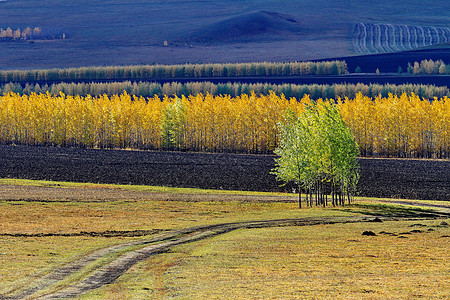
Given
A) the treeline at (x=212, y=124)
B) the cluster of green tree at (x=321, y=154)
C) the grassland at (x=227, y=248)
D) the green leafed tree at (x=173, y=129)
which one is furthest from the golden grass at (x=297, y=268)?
the green leafed tree at (x=173, y=129)

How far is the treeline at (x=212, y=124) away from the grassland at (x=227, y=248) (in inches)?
3346

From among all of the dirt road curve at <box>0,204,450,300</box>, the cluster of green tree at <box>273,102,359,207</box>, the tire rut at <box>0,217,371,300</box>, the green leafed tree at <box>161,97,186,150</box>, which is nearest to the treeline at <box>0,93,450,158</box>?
the green leafed tree at <box>161,97,186,150</box>

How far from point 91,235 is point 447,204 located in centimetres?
4553

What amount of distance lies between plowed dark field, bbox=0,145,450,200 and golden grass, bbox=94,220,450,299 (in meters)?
43.4

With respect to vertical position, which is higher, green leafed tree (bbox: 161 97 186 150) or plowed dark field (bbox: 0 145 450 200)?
green leafed tree (bbox: 161 97 186 150)

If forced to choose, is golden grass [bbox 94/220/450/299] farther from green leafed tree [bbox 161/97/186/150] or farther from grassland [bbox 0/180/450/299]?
green leafed tree [bbox 161/97/186/150]

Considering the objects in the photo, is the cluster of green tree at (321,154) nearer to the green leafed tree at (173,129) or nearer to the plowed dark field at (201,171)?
the plowed dark field at (201,171)

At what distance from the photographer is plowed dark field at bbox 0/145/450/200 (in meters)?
97.2

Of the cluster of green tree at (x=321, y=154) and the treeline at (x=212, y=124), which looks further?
the treeline at (x=212, y=124)

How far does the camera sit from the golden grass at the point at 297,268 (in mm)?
30859

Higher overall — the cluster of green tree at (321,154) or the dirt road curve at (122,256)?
the cluster of green tree at (321,154)

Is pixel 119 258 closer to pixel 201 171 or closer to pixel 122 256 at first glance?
pixel 122 256

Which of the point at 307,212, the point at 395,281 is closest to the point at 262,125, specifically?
the point at 307,212

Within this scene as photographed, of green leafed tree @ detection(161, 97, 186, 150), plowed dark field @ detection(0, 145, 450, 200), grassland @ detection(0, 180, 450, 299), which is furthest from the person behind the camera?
green leafed tree @ detection(161, 97, 186, 150)
